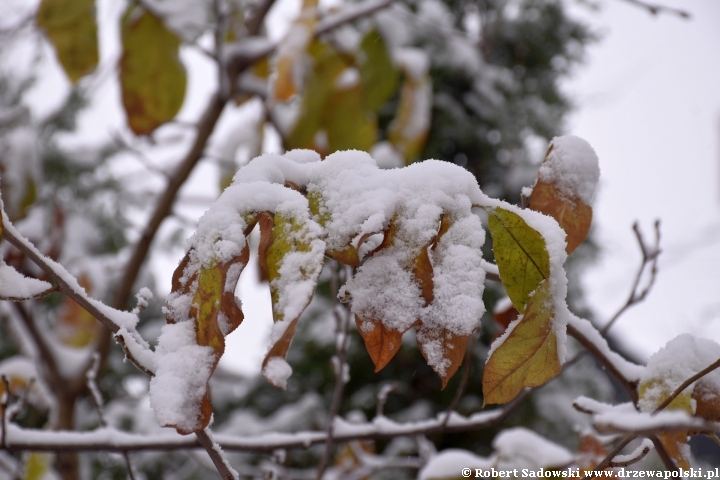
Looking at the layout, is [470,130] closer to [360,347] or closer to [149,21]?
[360,347]

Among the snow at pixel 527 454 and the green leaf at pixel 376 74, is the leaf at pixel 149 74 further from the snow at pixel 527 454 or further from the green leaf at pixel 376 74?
the snow at pixel 527 454

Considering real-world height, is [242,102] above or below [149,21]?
below

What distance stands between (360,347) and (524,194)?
194cm

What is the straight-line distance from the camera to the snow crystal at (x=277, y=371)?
10.5 inches

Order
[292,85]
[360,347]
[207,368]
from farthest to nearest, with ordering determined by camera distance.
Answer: [360,347]
[292,85]
[207,368]

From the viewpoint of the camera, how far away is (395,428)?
686 mm

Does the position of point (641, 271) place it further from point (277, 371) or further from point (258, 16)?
point (258, 16)

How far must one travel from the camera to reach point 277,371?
27 cm

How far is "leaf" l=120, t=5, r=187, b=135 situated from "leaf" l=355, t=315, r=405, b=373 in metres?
1.03

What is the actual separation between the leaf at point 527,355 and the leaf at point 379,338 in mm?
70

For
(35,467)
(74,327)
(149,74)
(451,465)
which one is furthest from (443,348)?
(74,327)

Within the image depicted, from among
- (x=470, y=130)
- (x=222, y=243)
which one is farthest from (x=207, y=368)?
(x=470, y=130)

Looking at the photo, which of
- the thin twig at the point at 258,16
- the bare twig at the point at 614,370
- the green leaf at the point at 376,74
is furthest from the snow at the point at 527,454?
the thin twig at the point at 258,16

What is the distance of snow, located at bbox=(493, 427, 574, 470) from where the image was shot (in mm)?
691
